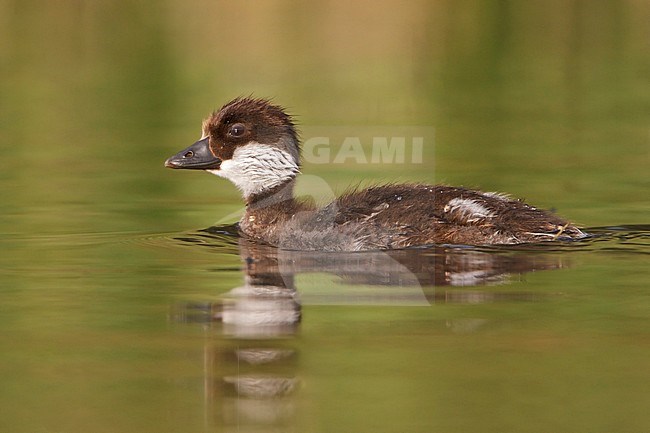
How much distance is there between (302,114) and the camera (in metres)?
14.5

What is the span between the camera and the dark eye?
987 centimetres

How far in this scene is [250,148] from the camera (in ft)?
32.4

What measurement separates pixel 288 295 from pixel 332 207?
5.84 ft

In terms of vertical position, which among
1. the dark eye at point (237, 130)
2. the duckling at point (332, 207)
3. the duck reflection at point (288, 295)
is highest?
the dark eye at point (237, 130)

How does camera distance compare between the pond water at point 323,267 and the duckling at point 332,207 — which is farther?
the duckling at point 332,207

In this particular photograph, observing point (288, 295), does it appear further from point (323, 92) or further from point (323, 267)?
point (323, 92)

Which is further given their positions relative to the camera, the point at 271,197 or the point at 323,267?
the point at 271,197

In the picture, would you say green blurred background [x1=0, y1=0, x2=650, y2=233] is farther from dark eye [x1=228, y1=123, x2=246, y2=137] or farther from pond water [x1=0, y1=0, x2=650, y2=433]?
dark eye [x1=228, y1=123, x2=246, y2=137]

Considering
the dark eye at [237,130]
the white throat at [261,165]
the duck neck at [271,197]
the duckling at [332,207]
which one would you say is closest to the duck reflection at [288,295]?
the duckling at [332,207]

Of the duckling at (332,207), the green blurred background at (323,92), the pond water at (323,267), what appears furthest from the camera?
the green blurred background at (323,92)

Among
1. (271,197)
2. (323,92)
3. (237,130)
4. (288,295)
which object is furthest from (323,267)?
(323,92)

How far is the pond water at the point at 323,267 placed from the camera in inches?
224

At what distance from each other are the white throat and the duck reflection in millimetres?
467

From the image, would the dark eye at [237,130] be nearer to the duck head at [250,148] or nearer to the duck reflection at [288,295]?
the duck head at [250,148]
